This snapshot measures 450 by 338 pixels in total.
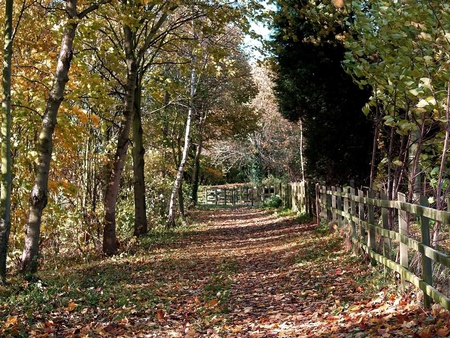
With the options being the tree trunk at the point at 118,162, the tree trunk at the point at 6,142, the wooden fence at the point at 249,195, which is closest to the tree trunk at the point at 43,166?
the tree trunk at the point at 6,142

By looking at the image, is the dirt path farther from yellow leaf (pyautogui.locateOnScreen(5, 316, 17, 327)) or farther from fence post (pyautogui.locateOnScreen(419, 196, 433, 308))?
yellow leaf (pyautogui.locateOnScreen(5, 316, 17, 327))

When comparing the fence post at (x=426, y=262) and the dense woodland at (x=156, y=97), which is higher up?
the dense woodland at (x=156, y=97)

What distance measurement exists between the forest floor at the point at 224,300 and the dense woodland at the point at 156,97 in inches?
53.9

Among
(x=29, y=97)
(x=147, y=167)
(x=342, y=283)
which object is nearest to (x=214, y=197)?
(x=147, y=167)

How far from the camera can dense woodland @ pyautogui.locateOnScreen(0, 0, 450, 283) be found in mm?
6805

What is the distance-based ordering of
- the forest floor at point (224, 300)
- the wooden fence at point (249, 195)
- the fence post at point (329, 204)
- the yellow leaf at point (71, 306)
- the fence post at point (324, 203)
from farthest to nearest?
the wooden fence at point (249, 195), the fence post at point (324, 203), the fence post at point (329, 204), the yellow leaf at point (71, 306), the forest floor at point (224, 300)

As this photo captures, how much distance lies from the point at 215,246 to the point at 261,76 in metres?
27.9

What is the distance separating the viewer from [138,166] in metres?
16.8

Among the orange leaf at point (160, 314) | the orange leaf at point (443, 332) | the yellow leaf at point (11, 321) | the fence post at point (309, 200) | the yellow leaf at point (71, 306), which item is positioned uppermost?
the fence post at point (309, 200)

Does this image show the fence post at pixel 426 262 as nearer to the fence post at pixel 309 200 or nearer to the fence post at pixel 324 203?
the fence post at pixel 324 203

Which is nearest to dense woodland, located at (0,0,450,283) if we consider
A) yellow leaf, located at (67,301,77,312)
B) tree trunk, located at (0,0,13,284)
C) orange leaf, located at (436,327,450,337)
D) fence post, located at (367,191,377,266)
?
tree trunk, located at (0,0,13,284)

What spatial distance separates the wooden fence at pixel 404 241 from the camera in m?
5.19

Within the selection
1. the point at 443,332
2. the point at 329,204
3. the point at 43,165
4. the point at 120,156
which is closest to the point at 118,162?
the point at 120,156

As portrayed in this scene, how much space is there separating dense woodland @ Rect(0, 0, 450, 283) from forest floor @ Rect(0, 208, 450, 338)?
1.37 metres
